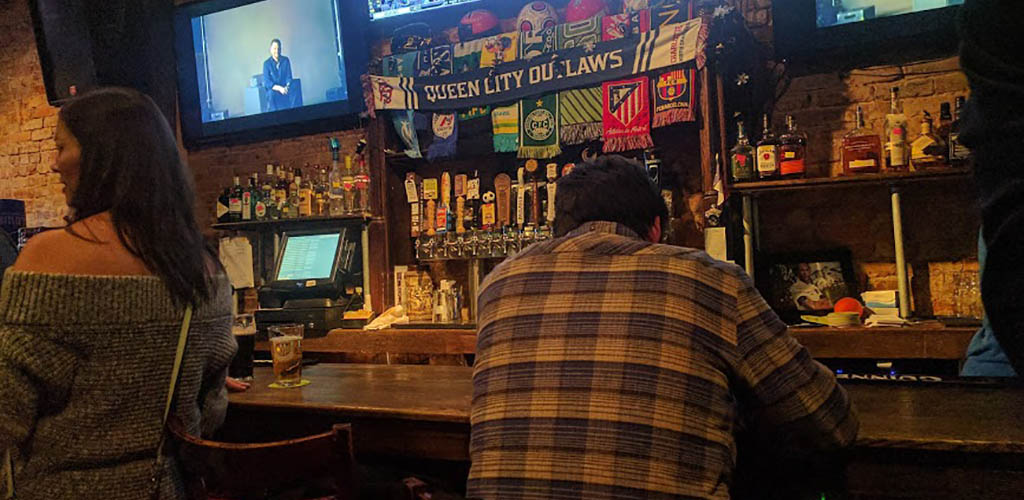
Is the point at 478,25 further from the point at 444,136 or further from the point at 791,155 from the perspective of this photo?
the point at 791,155

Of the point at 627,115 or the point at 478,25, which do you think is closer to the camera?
the point at 627,115

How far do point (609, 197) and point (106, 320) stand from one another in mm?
1114

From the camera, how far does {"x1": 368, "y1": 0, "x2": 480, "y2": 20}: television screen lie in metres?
3.77

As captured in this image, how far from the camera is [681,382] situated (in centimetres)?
120

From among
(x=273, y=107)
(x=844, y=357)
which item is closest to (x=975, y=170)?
(x=844, y=357)

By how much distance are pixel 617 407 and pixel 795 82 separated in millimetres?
2643

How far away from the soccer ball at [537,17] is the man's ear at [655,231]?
2.20 metres

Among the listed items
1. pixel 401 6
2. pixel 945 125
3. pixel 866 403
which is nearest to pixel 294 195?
pixel 401 6

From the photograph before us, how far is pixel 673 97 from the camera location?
3.14 metres

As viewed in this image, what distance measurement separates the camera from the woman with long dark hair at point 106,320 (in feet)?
3.96

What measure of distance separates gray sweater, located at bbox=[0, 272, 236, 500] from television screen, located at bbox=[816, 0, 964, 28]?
3.06 m

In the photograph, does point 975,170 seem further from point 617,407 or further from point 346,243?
point 346,243

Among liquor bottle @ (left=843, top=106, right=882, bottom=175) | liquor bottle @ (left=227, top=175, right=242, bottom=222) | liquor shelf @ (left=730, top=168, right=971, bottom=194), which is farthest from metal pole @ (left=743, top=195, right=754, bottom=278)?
liquor bottle @ (left=227, top=175, right=242, bottom=222)

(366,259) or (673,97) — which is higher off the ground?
(673,97)
